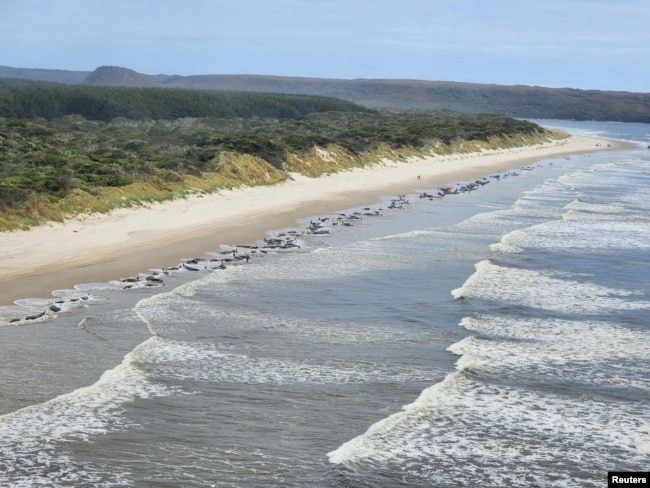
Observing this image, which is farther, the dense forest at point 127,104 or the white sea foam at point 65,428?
the dense forest at point 127,104

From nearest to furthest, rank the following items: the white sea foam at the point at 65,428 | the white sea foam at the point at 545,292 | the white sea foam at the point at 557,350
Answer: the white sea foam at the point at 65,428, the white sea foam at the point at 557,350, the white sea foam at the point at 545,292

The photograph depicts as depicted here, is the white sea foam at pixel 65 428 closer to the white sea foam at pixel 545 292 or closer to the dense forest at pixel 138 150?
the white sea foam at pixel 545 292

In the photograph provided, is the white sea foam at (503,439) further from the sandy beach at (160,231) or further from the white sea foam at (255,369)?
the sandy beach at (160,231)

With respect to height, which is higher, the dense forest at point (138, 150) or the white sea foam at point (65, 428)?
the dense forest at point (138, 150)

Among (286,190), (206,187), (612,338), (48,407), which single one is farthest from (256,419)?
(286,190)

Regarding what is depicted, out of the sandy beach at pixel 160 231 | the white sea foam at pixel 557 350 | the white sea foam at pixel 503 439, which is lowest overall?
the white sea foam at pixel 503 439

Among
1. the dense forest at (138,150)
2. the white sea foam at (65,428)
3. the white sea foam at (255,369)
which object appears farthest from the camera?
the dense forest at (138,150)

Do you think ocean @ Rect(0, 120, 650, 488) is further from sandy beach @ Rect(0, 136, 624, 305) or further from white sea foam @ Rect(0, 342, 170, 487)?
sandy beach @ Rect(0, 136, 624, 305)

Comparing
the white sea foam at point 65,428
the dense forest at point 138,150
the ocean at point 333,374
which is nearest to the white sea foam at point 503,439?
the ocean at point 333,374
